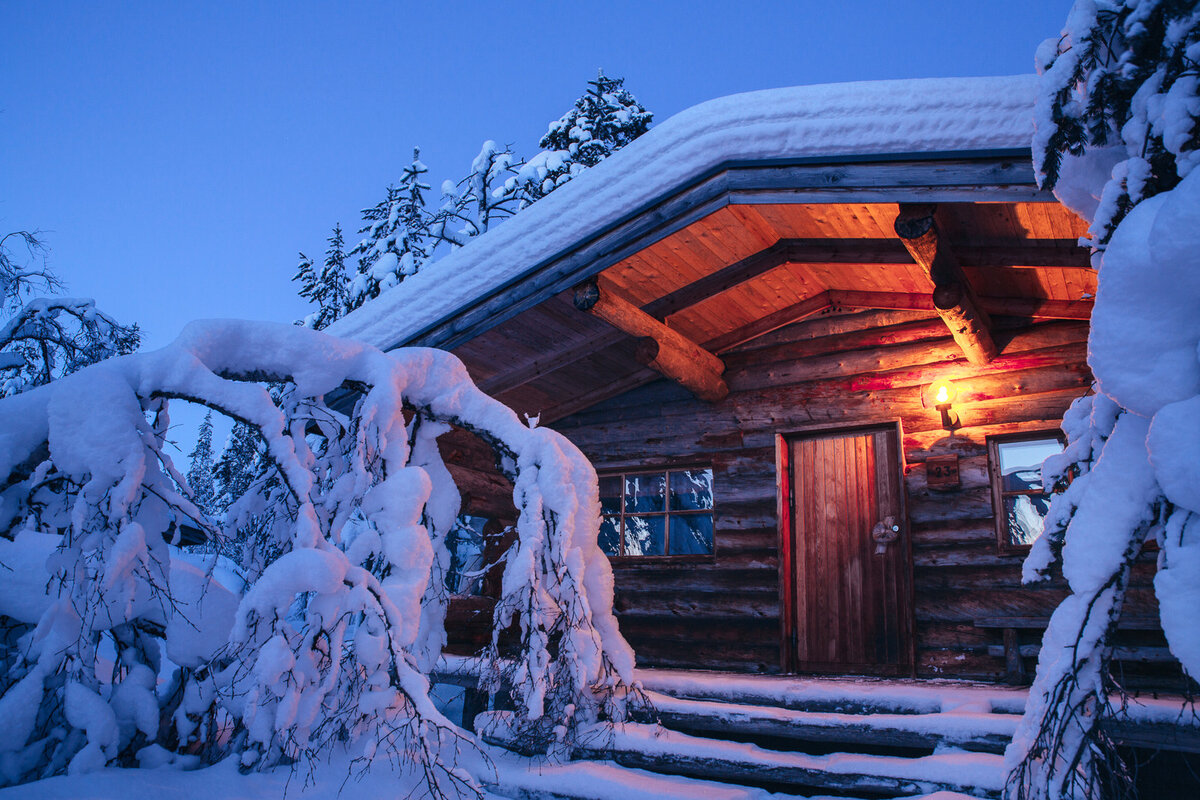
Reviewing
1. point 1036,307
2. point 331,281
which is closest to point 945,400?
point 1036,307

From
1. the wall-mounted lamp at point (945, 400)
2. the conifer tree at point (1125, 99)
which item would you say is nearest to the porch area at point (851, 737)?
the wall-mounted lamp at point (945, 400)

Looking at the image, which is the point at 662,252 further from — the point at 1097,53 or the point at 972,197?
the point at 1097,53

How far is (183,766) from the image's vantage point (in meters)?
3.29

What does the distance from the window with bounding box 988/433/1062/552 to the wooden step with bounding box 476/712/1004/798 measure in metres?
2.54

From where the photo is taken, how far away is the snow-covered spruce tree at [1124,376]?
1948 mm

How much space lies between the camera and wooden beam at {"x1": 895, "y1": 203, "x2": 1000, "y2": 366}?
14.1ft

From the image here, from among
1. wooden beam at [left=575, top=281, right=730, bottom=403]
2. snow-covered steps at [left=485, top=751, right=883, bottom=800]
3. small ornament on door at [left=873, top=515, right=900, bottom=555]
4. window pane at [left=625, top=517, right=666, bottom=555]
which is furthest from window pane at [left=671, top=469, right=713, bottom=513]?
snow-covered steps at [left=485, top=751, right=883, bottom=800]

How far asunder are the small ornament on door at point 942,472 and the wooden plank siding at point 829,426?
0.06 meters

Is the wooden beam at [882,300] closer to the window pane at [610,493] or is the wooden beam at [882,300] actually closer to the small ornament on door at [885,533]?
the small ornament on door at [885,533]

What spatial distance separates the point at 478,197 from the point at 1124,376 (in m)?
17.7

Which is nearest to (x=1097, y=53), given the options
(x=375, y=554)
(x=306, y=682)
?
(x=375, y=554)

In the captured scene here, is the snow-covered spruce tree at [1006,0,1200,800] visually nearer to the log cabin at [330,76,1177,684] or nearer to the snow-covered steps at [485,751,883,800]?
the log cabin at [330,76,1177,684]

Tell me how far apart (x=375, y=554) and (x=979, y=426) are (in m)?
4.96

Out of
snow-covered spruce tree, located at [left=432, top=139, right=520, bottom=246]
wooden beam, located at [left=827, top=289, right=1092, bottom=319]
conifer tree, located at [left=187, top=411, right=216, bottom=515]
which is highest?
snow-covered spruce tree, located at [left=432, top=139, right=520, bottom=246]
